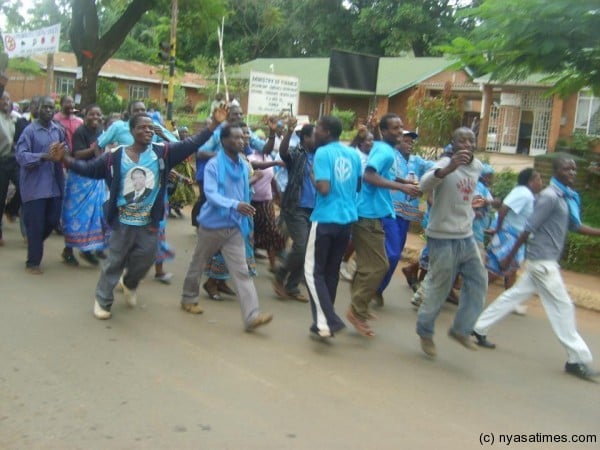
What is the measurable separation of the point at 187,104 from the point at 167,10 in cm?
1795

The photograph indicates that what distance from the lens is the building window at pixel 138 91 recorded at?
131 ft

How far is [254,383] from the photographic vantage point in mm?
4488

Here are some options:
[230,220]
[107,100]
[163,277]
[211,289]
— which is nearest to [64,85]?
[107,100]

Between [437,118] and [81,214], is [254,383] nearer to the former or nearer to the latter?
[81,214]

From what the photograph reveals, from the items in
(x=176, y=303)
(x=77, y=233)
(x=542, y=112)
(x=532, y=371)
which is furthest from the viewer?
(x=542, y=112)

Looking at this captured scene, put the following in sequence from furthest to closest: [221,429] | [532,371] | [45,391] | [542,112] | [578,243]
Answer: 1. [542,112]
2. [578,243]
3. [532,371]
4. [45,391]
5. [221,429]

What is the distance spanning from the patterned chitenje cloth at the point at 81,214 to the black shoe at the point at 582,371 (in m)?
4.96

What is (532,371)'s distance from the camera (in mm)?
5168

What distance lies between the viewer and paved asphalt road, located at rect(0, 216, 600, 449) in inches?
149

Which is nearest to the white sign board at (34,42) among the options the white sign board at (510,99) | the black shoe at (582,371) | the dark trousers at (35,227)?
the dark trousers at (35,227)

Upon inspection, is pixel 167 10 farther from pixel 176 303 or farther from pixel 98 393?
pixel 98 393

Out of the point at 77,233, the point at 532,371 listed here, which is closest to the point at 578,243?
the point at 532,371

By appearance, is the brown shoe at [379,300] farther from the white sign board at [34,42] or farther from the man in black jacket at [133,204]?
the white sign board at [34,42]

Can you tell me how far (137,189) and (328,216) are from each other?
1597 mm
